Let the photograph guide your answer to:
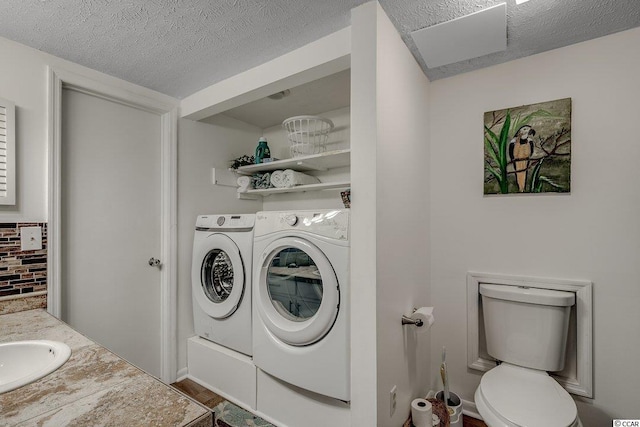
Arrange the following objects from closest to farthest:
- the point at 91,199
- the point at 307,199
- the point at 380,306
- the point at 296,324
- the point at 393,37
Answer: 1. the point at 380,306
2. the point at 393,37
3. the point at 296,324
4. the point at 91,199
5. the point at 307,199

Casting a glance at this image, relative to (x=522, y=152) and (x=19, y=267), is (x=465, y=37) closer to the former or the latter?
(x=522, y=152)

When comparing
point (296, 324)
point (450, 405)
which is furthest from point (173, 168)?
point (450, 405)

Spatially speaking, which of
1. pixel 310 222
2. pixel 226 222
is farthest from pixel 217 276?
pixel 310 222

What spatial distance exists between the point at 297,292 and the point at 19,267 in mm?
1468

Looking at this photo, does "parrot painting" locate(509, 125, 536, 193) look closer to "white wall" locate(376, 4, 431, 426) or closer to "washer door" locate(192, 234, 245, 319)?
"white wall" locate(376, 4, 431, 426)

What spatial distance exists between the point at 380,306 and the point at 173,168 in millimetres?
1778

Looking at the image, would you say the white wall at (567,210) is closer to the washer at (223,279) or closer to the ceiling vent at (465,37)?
the ceiling vent at (465,37)

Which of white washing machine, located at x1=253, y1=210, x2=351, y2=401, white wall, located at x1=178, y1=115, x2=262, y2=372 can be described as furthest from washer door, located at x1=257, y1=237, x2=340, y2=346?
white wall, located at x1=178, y1=115, x2=262, y2=372

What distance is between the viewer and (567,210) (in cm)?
170

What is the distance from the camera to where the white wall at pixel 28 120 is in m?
1.60

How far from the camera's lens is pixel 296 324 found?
1.70 meters

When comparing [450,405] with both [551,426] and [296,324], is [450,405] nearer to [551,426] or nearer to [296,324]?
[551,426]

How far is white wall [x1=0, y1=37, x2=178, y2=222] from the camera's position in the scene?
1.60m

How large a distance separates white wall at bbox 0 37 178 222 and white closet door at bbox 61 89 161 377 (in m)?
0.13
